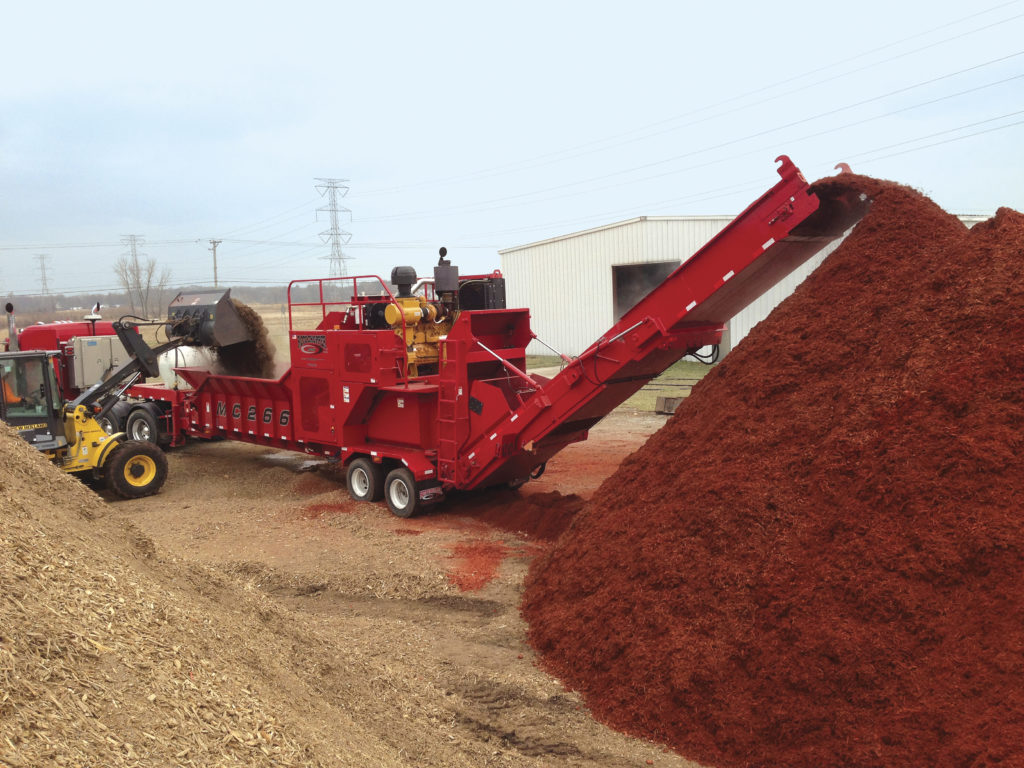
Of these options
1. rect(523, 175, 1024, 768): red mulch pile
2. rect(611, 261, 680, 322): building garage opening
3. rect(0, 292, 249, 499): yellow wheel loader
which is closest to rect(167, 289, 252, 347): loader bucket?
rect(0, 292, 249, 499): yellow wheel loader

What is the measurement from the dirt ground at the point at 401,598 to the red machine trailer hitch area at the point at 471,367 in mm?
692

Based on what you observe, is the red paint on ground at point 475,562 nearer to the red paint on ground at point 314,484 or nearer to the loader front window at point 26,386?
the red paint on ground at point 314,484

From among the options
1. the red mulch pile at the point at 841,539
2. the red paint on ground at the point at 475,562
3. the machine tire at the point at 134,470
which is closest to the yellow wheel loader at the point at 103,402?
the machine tire at the point at 134,470

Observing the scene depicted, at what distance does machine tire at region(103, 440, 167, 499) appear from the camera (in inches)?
456

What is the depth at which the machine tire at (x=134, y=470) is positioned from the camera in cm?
1157

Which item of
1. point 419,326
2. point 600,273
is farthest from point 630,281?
point 419,326

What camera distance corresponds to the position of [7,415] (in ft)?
34.4

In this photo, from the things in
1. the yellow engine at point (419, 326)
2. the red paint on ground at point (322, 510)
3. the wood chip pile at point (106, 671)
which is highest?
the yellow engine at point (419, 326)

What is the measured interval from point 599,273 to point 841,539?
2139cm

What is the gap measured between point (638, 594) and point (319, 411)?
653 cm

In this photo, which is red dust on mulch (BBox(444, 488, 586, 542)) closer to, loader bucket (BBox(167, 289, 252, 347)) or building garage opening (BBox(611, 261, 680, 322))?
loader bucket (BBox(167, 289, 252, 347))

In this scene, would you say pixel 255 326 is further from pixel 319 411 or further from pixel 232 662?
pixel 232 662

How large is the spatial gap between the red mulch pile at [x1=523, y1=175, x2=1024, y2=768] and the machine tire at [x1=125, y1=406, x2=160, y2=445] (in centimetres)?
971

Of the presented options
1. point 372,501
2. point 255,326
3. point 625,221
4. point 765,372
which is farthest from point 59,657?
point 625,221
